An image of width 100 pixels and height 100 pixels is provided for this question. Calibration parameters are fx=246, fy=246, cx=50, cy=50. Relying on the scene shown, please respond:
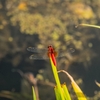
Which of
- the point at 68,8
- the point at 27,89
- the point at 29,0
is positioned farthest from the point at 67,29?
the point at 27,89

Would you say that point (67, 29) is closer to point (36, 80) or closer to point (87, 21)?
point (87, 21)

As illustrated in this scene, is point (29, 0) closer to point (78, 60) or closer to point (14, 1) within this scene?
point (14, 1)

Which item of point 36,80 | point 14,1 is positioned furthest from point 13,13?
point 36,80

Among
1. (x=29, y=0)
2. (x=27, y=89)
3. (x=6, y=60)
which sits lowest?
(x=27, y=89)

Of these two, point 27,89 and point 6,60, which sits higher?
point 6,60

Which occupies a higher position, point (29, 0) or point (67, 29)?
point (29, 0)

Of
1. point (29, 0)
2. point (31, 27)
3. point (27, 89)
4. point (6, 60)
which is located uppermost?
point (29, 0)
